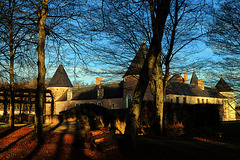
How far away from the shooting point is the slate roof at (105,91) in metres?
42.3

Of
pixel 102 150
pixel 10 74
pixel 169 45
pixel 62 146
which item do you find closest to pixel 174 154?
pixel 102 150

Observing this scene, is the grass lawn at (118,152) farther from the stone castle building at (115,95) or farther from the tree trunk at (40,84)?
the stone castle building at (115,95)

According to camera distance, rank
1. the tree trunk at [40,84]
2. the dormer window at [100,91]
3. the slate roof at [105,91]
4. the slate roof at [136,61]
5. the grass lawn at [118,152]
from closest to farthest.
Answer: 1. the grass lawn at [118,152]
2. the tree trunk at [40,84]
3. the slate roof at [136,61]
4. the slate roof at [105,91]
5. the dormer window at [100,91]

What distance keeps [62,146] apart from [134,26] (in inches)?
288

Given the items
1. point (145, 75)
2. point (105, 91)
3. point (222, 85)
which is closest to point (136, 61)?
point (222, 85)

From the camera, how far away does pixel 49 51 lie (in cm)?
1206

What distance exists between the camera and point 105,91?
146 ft

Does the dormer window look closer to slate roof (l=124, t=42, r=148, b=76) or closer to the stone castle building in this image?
the stone castle building

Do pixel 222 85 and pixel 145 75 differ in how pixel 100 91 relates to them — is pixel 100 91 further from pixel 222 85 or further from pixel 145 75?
pixel 145 75

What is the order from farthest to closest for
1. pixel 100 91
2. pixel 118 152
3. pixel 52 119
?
pixel 100 91 < pixel 52 119 < pixel 118 152

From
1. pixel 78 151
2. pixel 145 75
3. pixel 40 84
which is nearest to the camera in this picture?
pixel 145 75

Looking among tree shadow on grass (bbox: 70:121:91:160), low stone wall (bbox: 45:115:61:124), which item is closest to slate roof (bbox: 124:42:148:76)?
tree shadow on grass (bbox: 70:121:91:160)

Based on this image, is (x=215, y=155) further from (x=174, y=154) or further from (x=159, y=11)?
(x=159, y=11)

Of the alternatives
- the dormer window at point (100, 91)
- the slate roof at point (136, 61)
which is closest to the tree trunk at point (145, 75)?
the slate roof at point (136, 61)
